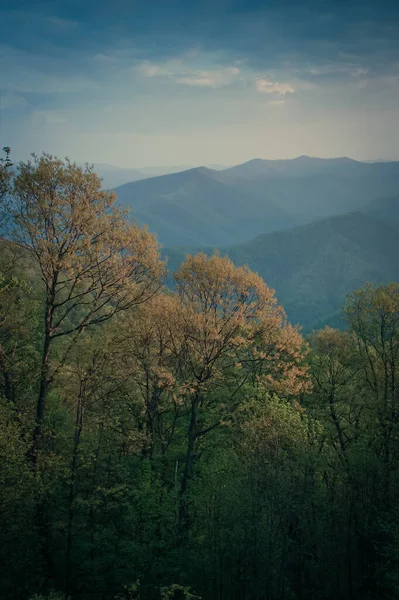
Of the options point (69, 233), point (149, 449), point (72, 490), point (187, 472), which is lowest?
point (72, 490)

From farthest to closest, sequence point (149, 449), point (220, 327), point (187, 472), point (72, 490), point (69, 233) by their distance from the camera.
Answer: point (149, 449) < point (187, 472) < point (220, 327) < point (72, 490) < point (69, 233)

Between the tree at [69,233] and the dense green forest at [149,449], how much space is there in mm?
91

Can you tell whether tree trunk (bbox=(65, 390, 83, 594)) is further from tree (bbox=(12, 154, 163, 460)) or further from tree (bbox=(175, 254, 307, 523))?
tree (bbox=(175, 254, 307, 523))

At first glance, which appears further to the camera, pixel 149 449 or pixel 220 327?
pixel 149 449

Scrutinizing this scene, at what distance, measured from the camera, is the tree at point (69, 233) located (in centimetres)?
2262

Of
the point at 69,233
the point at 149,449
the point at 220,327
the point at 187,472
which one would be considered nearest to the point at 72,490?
the point at 149,449

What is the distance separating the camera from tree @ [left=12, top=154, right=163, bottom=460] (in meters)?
22.6

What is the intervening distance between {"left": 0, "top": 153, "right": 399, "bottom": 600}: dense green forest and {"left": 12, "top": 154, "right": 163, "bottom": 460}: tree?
91mm

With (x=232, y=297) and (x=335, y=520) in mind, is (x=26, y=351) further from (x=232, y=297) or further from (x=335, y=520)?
(x=335, y=520)

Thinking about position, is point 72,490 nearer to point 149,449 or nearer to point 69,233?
point 149,449

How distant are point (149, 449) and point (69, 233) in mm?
15440

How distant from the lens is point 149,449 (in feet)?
96.9

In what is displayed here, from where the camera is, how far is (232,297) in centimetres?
2814

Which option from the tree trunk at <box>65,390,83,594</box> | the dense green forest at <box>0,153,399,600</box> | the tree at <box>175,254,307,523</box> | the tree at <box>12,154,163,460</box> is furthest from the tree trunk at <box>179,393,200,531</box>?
the tree at <box>12,154,163,460</box>
